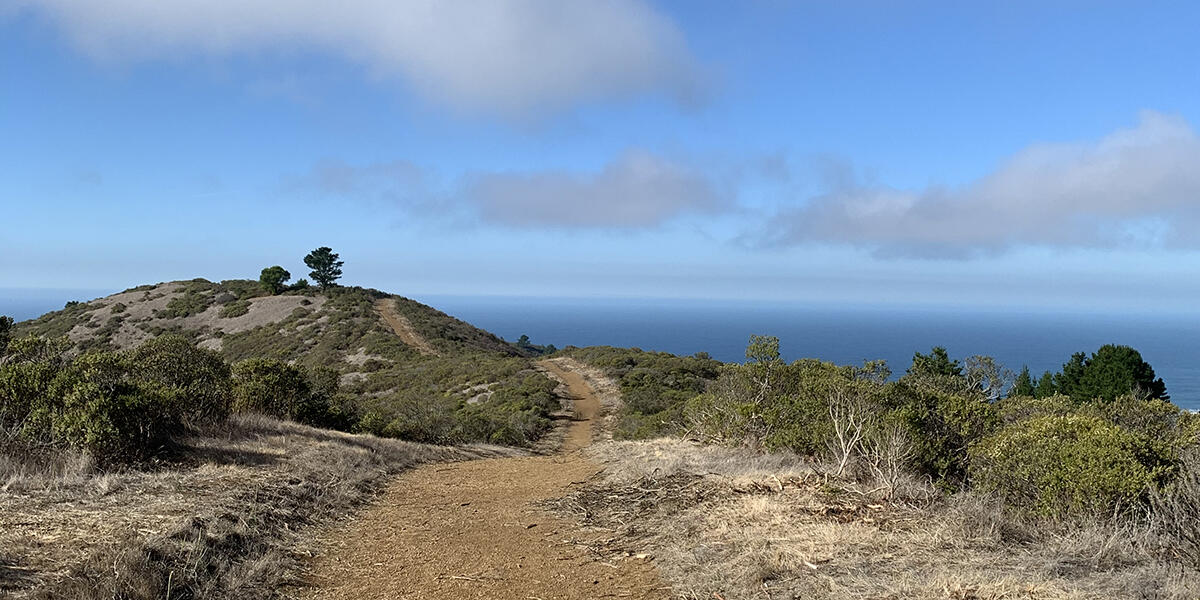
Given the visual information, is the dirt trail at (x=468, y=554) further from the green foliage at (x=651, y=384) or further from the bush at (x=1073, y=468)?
the green foliage at (x=651, y=384)

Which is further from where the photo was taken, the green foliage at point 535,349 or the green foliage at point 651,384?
the green foliage at point 535,349

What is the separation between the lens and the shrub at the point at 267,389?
15.6 meters

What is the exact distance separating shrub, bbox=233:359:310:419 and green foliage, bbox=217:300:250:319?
1740 inches

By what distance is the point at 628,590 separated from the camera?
634 centimetres

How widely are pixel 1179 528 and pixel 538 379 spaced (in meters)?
27.7

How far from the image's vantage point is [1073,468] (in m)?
6.94

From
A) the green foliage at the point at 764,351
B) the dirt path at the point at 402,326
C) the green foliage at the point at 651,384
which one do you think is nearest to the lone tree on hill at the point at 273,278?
the dirt path at the point at 402,326

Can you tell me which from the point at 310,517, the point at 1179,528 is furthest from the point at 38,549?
the point at 1179,528

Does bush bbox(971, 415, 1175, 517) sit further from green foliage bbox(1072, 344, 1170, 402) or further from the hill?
green foliage bbox(1072, 344, 1170, 402)

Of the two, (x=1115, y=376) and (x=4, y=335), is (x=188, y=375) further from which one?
(x=1115, y=376)

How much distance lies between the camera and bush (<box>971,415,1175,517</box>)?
6.70 m

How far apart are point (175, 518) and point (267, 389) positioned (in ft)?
31.8

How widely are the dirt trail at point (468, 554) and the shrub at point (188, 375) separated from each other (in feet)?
13.2

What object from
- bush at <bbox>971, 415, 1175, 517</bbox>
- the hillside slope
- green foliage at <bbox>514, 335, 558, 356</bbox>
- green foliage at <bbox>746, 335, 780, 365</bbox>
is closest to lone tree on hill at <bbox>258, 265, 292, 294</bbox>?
the hillside slope
